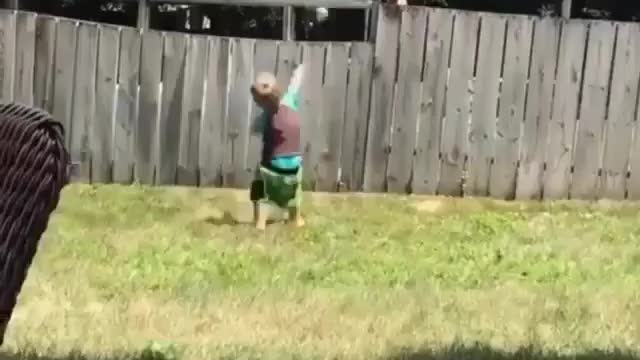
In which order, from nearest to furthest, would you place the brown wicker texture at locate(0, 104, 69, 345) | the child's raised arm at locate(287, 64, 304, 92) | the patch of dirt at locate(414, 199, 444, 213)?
the brown wicker texture at locate(0, 104, 69, 345)
the child's raised arm at locate(287, 64, 304, 92)
the patch of dirt at locate(414, 199, 444, 213)

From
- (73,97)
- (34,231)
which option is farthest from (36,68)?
(34,231)

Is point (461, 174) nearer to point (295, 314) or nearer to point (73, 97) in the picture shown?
point (73, 97)

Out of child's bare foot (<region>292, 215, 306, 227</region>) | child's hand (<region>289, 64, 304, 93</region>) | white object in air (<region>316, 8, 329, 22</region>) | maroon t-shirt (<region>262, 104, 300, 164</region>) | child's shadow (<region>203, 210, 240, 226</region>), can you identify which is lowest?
child's shadow (<region>203, 210, 240, 226</region>)

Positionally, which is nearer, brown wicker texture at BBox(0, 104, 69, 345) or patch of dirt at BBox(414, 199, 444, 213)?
brown wicker texture at BBox(0, 104, 69, 345)

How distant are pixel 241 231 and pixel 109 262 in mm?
1391

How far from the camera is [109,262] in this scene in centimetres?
697

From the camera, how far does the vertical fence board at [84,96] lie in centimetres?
940

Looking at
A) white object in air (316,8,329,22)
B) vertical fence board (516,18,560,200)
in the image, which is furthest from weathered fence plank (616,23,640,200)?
white object in air (316,8,329,22)

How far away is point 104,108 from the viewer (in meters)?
9.45

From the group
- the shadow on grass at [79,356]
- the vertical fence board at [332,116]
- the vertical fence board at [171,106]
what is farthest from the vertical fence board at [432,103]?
the shadow on grass at [79,356]

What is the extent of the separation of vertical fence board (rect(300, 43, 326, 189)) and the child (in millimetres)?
844

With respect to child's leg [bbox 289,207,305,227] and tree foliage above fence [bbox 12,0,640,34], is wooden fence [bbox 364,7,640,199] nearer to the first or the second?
child's leg [bbox 289,207,305,227]

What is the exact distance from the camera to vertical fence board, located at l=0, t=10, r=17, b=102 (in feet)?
30.8

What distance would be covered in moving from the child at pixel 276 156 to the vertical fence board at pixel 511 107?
74.9 inches
